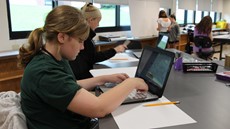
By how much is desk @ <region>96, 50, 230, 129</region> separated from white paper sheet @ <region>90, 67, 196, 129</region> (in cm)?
3

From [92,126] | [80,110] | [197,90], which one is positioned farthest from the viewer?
[197,90]

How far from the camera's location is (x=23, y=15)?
11.1 feet

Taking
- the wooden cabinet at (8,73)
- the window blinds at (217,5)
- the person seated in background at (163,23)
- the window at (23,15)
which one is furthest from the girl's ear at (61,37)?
the window blinds at (217,5)

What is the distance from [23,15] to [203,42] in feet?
11.3

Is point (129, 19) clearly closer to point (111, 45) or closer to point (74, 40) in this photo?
point (111, 45)

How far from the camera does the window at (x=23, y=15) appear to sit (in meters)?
3.25

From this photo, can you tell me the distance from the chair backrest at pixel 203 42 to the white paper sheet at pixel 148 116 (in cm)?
389

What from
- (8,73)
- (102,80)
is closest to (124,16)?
(8,73)

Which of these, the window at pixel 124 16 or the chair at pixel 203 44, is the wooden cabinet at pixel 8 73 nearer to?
the window at pixel 124 16

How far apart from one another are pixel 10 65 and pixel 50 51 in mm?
2239

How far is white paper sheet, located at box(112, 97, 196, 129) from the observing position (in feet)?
3.12

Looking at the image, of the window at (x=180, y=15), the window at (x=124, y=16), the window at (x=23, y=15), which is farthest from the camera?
the window at (x=180, y=15)

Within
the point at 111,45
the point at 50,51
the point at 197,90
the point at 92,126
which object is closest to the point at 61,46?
the point at 50,51

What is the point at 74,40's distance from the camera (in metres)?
1.00
